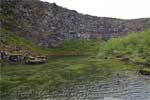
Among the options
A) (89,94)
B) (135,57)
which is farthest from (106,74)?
(135,57)

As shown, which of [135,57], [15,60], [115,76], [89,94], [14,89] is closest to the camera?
[89,94]

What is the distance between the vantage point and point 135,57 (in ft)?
602

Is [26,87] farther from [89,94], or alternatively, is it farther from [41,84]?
[89,94]

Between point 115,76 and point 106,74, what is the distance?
7.52 metres

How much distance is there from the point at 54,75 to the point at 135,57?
223 ft

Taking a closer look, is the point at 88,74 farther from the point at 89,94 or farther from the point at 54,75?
the point at 89,94

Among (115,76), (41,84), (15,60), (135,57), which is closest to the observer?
(41,84)

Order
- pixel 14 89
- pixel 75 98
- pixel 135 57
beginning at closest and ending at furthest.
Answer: pixel 75 98 < pixel 14 89 < pixel 135 57

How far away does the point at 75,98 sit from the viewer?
284 feet

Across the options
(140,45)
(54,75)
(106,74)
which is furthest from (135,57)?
(54,75)

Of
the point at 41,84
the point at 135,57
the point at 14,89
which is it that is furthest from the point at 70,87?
the point at 135,57

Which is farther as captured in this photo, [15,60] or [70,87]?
[15,60]

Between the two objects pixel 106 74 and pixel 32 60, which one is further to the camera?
pixel 32 60

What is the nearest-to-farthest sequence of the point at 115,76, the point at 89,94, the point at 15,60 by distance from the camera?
1. the point at 89,94
2. the point at 115,76
3. the point at 15,60
